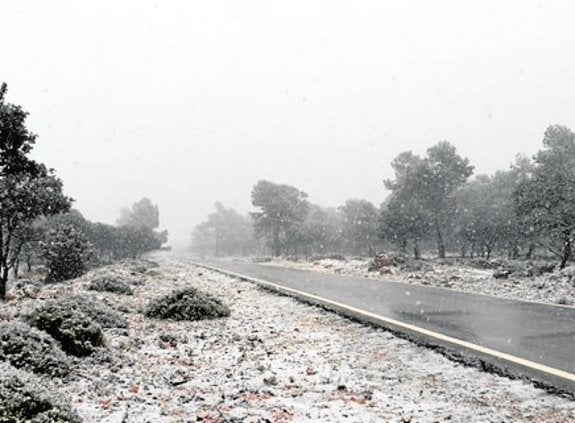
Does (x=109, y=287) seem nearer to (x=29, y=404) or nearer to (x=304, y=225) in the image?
(x=29, y=404)

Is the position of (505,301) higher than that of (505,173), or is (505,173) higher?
(505,173)

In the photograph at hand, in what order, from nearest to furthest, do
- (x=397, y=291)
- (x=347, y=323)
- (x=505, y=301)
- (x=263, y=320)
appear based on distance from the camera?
(x=347, y=323), (x=263, y=320), (x=505, y=301), (x=397, y=291)

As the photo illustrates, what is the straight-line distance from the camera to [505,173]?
61.0m

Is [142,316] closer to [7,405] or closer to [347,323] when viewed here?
[347,323]

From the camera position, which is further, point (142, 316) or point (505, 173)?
point (505, 173)

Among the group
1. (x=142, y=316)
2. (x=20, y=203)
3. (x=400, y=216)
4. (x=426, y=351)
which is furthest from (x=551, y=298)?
(x=400, y=216)

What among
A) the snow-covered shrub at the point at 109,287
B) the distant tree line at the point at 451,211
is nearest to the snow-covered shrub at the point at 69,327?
the snow-covered shrub at the point at 109,287

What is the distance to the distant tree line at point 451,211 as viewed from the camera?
24.4 metres

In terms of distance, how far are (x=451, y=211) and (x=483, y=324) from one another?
51.6 m

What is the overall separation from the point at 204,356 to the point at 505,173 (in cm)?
6174

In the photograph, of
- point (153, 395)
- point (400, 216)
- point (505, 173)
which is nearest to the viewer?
point (153, 395)

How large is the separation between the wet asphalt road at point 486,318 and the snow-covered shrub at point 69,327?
5908 mm

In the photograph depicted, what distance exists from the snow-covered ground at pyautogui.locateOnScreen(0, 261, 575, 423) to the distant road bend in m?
0.42

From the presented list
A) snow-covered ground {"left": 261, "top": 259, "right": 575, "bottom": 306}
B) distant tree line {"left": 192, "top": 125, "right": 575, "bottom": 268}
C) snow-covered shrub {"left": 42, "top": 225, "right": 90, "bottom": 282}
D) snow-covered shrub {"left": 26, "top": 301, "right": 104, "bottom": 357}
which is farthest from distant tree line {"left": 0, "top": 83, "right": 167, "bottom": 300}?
distant tree line {"left": 192, "top": 125, "right": 575, "bottom": 268}
